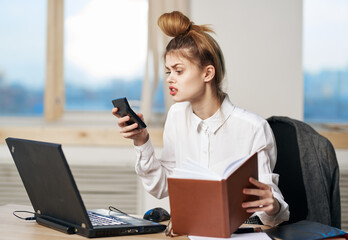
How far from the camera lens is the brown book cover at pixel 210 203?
118cm

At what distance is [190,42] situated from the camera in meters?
1.73

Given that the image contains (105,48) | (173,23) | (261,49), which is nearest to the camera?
(173,23)

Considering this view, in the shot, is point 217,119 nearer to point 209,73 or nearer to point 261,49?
point 209,73

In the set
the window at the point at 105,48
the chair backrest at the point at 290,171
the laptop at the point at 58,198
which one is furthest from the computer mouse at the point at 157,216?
the window at the point at 105,48

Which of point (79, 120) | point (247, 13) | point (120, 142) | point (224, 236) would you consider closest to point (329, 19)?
point (247, 13)

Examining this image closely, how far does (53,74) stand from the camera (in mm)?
3059

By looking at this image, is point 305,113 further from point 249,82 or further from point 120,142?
point 120,142

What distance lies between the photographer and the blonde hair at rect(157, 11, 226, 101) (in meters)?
1.71

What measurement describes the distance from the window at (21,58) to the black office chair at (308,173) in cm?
199

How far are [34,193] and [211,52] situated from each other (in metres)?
0.78

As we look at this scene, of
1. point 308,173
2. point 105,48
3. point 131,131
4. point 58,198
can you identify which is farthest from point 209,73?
point 105,48

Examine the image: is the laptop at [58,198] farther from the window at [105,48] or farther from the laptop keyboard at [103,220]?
the window at [105,48]

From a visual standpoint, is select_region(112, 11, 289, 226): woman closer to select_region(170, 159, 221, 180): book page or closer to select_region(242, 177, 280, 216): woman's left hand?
select_region(242, 177, 280, 216): woman's left hand

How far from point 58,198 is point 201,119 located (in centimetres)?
68
